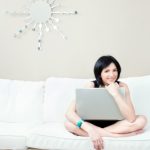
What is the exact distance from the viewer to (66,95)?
9.69 ft

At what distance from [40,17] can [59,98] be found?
97 cm

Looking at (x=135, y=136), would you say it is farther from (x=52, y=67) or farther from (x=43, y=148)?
(x=52, y=67)

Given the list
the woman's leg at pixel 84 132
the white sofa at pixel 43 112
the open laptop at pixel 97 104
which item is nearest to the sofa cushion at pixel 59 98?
the white sofa at pixel 43 112

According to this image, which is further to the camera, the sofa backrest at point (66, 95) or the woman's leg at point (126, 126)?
the sofa backrest at point (66, 95)

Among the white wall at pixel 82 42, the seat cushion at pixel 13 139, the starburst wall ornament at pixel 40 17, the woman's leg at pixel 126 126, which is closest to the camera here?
the woman's leg at pixel 126 126

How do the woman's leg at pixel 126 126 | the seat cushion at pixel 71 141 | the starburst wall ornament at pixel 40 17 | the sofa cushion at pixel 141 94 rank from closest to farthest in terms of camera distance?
the seat cushion at pixel 71 141
the woman's leg at pixel 126 126
the sofa cushion at pixel 141 94
the starburst wall ornament at pixel 40 17

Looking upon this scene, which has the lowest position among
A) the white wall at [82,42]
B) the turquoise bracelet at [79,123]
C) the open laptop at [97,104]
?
the turquoise bracelet at [79,123]

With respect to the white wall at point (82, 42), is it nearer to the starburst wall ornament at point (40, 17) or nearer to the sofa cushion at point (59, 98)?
the starburst wall ornament at point (40, 17)

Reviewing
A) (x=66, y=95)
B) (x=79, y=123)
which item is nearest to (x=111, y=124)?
(x=79, y=123)

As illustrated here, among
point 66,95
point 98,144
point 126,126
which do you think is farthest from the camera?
point 66,95

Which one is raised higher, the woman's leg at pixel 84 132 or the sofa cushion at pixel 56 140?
the woman's leg at pixel 84 132

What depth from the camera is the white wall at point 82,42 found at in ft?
10.8

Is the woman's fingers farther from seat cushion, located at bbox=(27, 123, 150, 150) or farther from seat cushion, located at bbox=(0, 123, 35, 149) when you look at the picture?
seat cushion, located at bbox=(0, 123, 35, 149)

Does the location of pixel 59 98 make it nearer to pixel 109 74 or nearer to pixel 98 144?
pixel 109 74
